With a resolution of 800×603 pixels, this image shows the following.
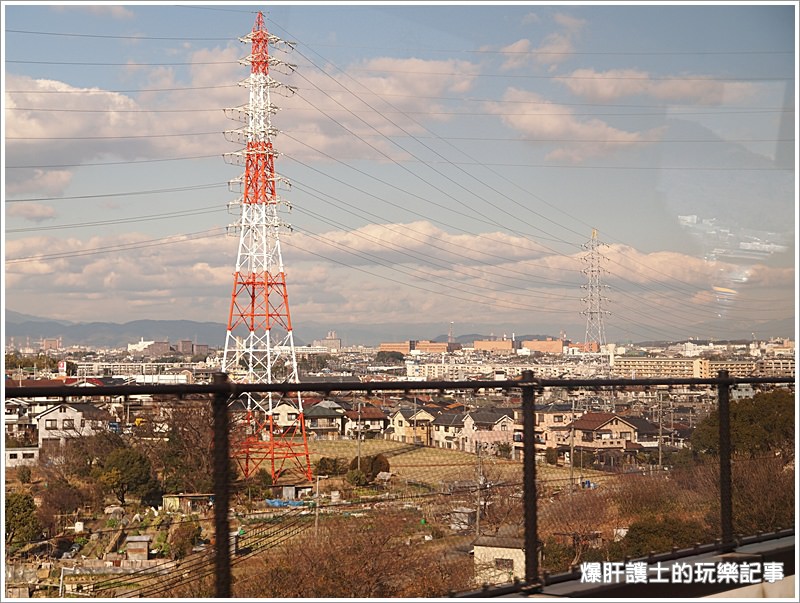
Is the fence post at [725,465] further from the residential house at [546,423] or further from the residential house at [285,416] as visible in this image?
the residential house at [285,416]

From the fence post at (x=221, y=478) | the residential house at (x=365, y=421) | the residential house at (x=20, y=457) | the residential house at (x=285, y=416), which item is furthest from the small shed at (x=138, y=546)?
the residential house at (x=365, y=421)

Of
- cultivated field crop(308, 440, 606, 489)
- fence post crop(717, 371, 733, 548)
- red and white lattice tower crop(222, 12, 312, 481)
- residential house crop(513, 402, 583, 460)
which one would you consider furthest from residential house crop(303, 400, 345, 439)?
red and white lattice tower crop(222, 12, 312, 481)

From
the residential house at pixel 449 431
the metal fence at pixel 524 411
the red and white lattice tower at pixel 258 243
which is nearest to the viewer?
the metal fence at pixel 524 411

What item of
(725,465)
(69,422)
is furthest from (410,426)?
(725,465)

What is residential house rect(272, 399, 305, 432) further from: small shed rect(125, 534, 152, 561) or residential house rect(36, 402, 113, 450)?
residential house rect(36, 402, 113, 450)

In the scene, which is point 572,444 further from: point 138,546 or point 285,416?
point 138,546
